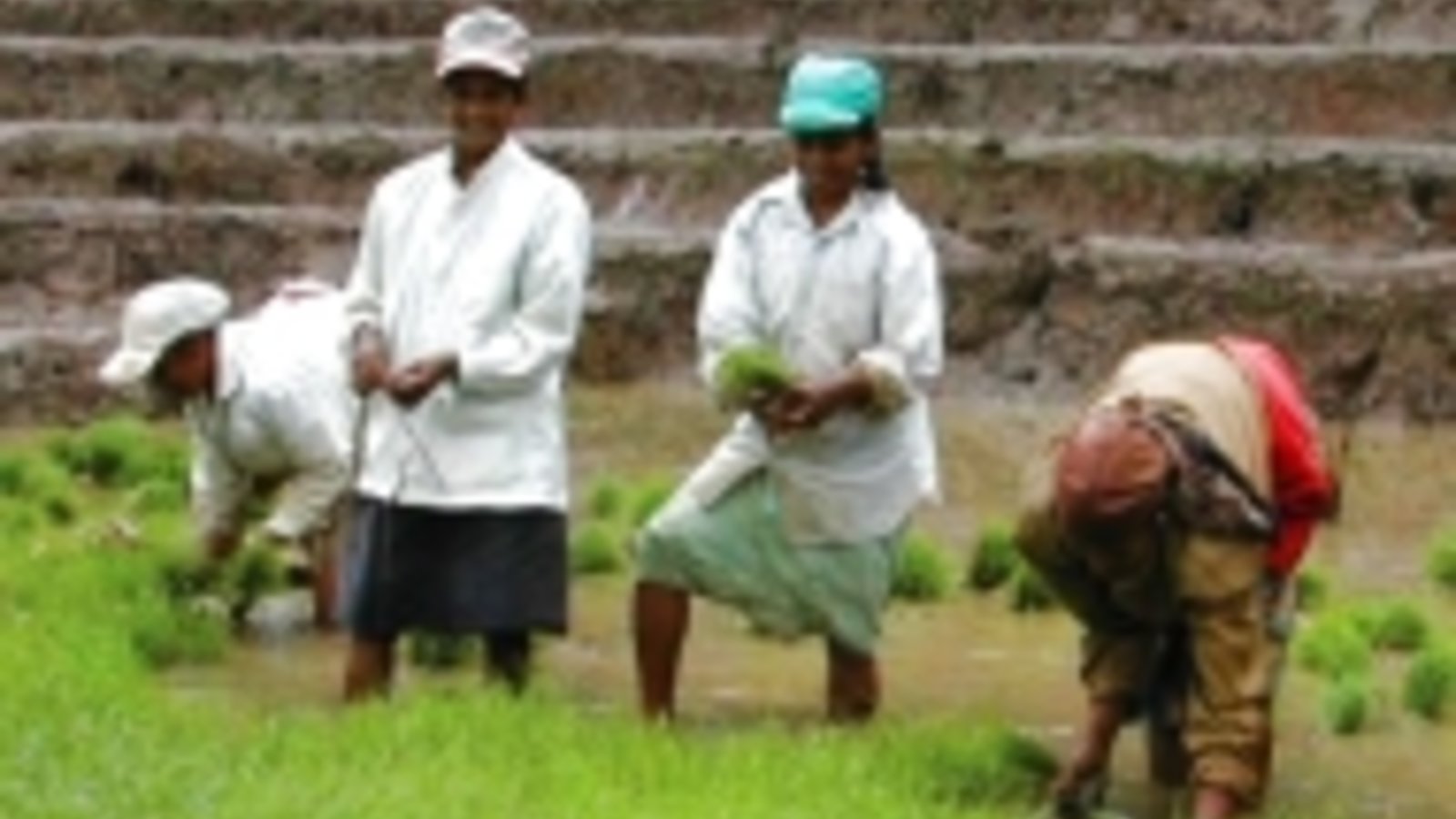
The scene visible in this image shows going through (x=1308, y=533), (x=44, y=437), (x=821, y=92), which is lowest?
(x=44, y=437)

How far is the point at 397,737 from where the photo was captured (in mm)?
5840

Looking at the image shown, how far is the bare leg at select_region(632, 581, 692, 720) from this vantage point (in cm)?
666

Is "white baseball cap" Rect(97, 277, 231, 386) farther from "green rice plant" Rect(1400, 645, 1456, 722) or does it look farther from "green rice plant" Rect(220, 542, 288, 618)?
"green rice plant" Rect(1400, 645, 1456, 722)

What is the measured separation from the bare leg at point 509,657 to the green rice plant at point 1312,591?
230cm

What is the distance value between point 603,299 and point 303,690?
5.22 metres

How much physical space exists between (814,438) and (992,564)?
6.86 ft

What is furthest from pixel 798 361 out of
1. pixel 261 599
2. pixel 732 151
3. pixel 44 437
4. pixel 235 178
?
pixel 235 178

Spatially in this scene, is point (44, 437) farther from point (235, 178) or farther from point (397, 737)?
point (397, 737)

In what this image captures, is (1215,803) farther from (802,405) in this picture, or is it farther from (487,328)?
(487,328)

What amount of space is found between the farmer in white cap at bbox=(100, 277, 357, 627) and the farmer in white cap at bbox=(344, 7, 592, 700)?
1.09 meters

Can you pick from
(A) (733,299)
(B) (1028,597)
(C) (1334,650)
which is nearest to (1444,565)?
(B) (1028,597)

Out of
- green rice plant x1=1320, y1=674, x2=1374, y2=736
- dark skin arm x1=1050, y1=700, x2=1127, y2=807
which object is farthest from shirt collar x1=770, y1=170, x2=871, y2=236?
green rice plant x1=1320, y1=674, x2=1374, y2=736

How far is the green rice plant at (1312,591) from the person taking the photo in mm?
8320

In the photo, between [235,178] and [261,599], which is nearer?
[261,599]
